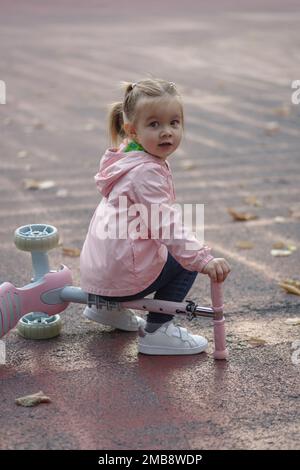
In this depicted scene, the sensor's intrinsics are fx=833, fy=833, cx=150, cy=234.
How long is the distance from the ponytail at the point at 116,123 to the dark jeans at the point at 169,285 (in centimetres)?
58

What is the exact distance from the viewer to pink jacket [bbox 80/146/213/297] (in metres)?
3.38

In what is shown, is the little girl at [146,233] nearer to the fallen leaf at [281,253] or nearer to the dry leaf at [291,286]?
the dry leaf at [291,286]

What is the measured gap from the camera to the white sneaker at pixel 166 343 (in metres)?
3.62

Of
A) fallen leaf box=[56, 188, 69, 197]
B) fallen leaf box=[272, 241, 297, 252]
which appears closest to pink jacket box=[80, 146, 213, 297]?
fallen leaf box=[272, 241, 297, 252]

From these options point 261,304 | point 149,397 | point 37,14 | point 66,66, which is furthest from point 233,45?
point 149,397

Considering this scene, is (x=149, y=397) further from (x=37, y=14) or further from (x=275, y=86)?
(x=37, y=14)

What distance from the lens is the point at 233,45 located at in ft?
41.6

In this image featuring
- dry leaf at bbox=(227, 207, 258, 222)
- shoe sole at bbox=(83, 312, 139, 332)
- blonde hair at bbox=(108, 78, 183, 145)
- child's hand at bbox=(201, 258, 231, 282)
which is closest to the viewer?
child's hand at bbox=(201, 258, 231, 282)

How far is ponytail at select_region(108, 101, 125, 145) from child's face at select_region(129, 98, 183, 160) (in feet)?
0.67

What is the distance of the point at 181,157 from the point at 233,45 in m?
6.15

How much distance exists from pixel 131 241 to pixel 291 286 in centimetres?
Answer: 125
